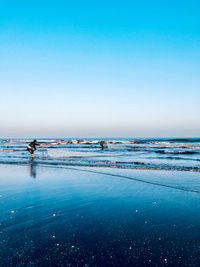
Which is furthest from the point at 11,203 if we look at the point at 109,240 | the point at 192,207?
the point at 192,207

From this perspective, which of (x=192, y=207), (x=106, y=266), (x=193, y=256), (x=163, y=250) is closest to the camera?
(x=106, y=266)

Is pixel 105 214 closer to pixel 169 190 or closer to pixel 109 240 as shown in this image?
pixel 109 240

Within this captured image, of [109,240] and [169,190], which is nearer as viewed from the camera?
[109,240]

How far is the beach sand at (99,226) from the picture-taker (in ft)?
10.7

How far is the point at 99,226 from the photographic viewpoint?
4.51 m

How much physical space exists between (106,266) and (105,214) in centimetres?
230

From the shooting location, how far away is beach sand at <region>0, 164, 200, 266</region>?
3262mm

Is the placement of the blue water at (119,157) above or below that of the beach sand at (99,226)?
below

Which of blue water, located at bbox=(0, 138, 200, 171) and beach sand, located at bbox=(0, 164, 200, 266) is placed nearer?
beach sand, located at bbox=(0, 164, 200, 266)

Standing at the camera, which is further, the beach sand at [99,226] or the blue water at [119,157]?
the blue water at [119,157]

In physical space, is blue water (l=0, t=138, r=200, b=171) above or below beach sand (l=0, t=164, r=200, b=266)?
below

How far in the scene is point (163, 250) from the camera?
3504 millimetres

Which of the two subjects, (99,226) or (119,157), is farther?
(119,157)

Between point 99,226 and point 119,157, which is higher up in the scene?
point 99,226
